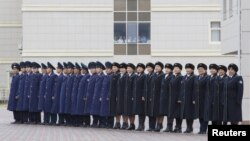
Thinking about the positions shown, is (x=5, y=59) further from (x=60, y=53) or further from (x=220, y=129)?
(x=220, y=129)

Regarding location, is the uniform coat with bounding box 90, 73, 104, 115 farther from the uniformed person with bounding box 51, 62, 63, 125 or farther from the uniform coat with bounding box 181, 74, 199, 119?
the uniform coat with bounding box 181, 74, 199, 119

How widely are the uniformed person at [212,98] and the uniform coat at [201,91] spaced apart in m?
0.17

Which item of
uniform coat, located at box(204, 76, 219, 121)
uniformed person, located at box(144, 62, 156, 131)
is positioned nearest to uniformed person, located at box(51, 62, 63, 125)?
uniformed person, located at box(144, 62, 156, 131)

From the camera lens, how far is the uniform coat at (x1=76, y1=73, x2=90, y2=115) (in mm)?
22406

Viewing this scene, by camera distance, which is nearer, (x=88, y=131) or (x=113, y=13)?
(x=88, y=131)

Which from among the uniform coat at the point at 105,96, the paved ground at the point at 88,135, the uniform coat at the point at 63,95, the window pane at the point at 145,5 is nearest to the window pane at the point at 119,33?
the window pane at the point at 145,5

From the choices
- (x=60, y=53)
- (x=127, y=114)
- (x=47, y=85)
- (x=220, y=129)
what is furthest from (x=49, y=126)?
(x=60, y=53)

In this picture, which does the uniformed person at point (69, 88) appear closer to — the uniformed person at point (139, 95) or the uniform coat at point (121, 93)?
the uniform coat at point (121, 93)

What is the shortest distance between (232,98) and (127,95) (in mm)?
3752

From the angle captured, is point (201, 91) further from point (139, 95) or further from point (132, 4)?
point (132, 4)

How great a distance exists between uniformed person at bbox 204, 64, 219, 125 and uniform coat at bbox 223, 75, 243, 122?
0.25 meters

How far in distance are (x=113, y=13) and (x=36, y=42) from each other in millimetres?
4796

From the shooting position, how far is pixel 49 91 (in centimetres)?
2348

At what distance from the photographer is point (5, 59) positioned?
57625 mm
